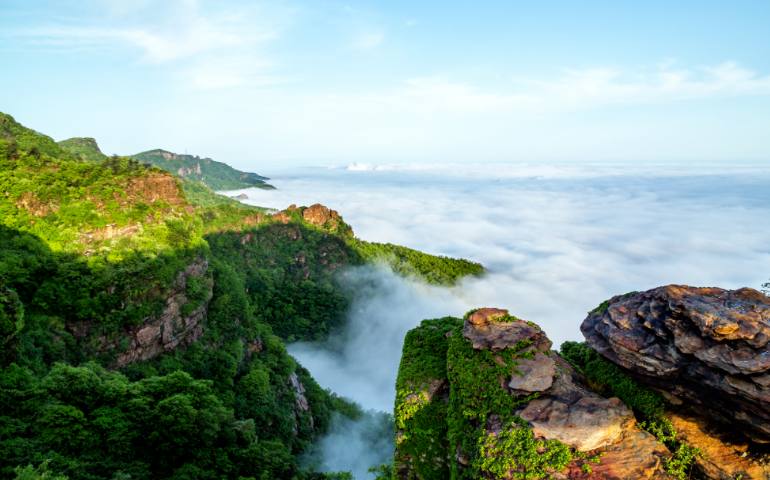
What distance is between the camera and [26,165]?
113ft

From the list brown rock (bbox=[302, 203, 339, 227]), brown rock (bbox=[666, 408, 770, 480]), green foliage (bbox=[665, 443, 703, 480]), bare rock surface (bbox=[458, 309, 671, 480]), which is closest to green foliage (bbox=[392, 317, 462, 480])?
bare rock surface (bbox=[458, 309, 671, 480])

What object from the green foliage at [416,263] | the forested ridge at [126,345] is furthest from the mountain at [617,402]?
the green foliage at [416,263]

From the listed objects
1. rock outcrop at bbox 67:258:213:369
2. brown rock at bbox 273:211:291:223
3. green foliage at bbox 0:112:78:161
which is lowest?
rock outcrop at bbox 67:258:213:369

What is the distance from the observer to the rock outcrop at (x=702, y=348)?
1055cm

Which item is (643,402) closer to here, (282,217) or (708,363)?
(708,363)

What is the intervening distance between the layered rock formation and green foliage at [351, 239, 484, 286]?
78.6 m

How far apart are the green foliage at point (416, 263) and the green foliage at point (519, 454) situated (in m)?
83.0

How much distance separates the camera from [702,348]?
37.4 ft

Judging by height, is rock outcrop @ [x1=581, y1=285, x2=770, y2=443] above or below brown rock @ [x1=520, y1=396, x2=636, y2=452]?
above

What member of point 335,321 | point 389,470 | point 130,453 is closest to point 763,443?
point 389,470

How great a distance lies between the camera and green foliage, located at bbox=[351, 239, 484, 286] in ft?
333

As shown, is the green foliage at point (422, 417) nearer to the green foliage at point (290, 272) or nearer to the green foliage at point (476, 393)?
the green foliage at point (476, 393)

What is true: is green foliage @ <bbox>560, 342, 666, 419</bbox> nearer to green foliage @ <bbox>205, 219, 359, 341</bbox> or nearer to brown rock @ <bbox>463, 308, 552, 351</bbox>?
brown rock @ <bbox>463, 308, 552, 351</bbox>

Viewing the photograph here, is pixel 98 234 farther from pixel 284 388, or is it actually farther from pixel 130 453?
pixel 284 388
